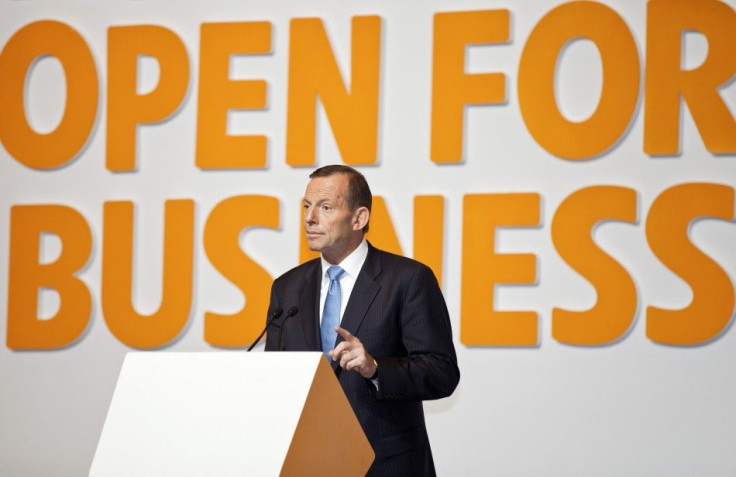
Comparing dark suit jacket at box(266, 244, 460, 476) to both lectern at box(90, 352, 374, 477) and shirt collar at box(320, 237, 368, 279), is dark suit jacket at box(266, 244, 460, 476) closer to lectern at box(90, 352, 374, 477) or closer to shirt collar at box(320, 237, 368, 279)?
shirt collar at box(320, 237, 368, 279)

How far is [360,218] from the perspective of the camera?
10.2ft

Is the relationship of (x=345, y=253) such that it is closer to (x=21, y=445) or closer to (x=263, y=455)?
(x=263, y=455)

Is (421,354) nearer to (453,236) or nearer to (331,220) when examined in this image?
(331,220)

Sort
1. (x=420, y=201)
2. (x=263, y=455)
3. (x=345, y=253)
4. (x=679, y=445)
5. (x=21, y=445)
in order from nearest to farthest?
(x=263, y=455) → (x=345, y=253) → (x=679, y=445) → (x=420, y=201) → (x=21, y=445)

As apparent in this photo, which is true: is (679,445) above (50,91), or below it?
below

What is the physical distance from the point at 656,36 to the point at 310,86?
176 cm

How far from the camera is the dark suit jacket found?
2797mm

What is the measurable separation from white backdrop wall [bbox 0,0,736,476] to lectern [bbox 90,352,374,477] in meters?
A: 2.87

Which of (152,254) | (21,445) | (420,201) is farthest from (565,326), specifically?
(21,445)

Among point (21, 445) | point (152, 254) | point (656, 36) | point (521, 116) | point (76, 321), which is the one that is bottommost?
point (21, 445)

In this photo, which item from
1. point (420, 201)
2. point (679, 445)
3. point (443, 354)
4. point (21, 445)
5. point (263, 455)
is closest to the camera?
point (263, 455)

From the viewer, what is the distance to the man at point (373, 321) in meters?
2.81

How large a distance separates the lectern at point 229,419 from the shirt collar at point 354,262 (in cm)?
81

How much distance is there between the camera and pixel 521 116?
5168 millimetres
